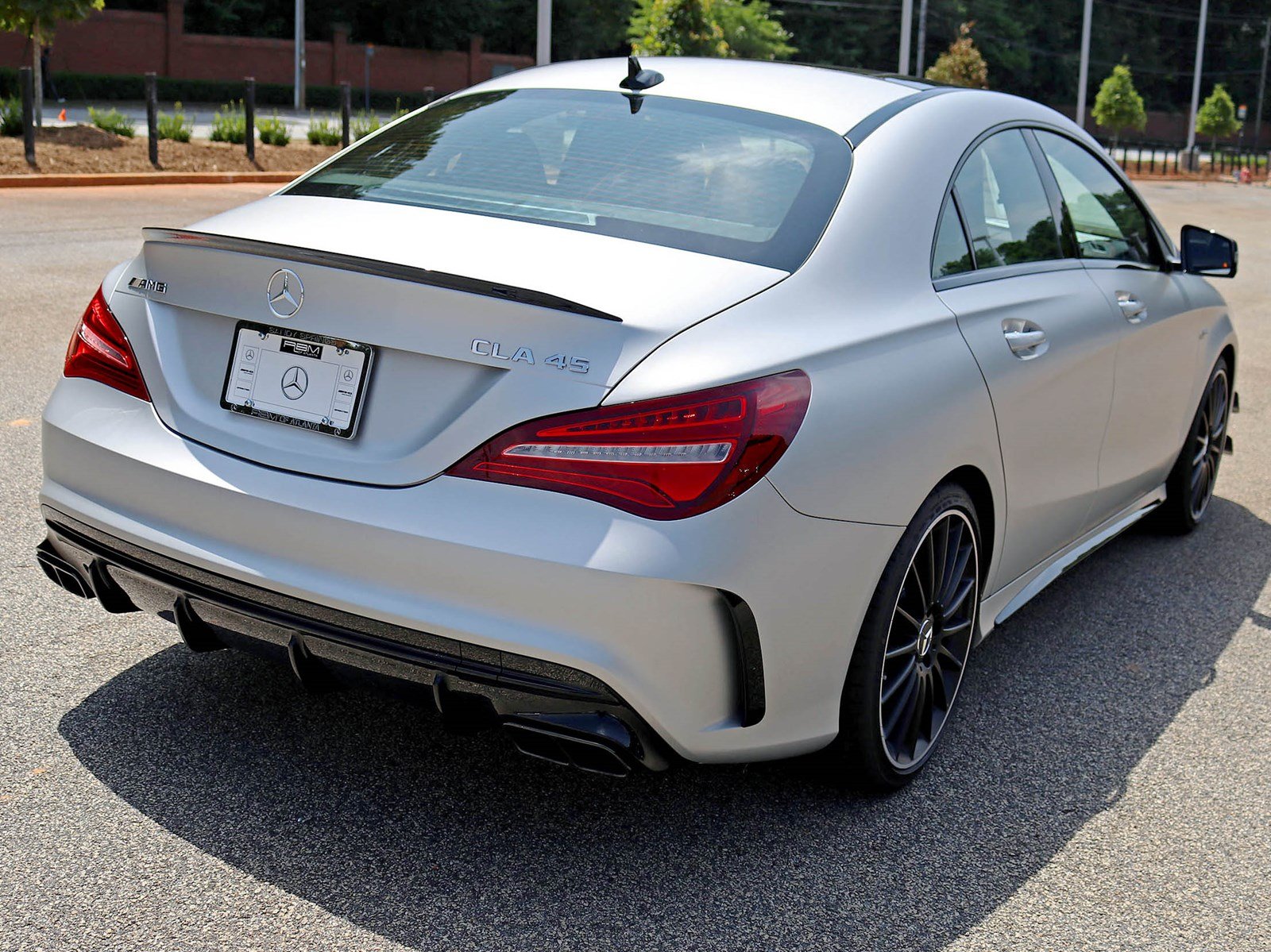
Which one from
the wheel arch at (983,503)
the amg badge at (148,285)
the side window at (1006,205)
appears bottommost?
the wheel arch at (983,503)

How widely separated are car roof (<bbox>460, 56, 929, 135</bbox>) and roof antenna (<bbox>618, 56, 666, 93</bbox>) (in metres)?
0.02

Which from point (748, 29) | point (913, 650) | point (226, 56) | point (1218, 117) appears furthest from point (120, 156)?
point (1218, 117)

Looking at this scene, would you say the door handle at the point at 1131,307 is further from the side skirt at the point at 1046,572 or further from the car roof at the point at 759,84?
the car roof at the point at 759,84

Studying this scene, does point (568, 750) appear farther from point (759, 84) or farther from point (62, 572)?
point (759, 84)

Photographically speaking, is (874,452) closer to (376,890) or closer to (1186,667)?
(376,890)

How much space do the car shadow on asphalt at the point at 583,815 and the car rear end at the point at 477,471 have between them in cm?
32

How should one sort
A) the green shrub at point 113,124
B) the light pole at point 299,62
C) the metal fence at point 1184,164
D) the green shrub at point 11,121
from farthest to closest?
1. the metal fence at point 1184,164
2. the light pole at point 299,62
3. the green shrub at point 113,124
4. the green shrub at point 11,121

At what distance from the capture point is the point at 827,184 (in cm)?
328

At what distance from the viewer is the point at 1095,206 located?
4.69m

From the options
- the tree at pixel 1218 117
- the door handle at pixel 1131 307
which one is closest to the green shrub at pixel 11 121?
the door handle at pixel 1131 307

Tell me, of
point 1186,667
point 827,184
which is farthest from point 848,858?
point 1186,667

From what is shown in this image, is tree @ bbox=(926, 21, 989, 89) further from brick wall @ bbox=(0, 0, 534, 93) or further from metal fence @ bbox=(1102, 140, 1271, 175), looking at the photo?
brick wall @ bbox=(0, 0, 534, 93)

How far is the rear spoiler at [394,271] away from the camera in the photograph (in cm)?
267

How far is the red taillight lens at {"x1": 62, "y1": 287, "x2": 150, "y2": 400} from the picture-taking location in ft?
10.2
